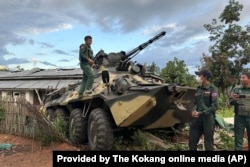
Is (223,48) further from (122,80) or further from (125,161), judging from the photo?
(125,161)

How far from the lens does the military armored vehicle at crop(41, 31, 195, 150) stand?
8.00 meters

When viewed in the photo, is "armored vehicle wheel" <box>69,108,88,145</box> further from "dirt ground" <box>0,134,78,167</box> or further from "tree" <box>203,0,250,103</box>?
"tree" <box>203,0,250,103</box>

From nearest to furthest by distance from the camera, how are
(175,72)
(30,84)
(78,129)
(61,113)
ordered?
(78,129), (61,113), (175,72), (30,84)

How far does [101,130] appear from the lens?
8359mm

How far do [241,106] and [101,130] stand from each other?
114 inches

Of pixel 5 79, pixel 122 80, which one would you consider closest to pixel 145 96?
pixel 122 80

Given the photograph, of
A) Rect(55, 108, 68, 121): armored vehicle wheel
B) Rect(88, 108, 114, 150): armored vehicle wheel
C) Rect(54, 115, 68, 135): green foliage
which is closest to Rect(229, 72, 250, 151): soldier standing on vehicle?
Rect(88, 108, 114, 150): armored vehicle wheel

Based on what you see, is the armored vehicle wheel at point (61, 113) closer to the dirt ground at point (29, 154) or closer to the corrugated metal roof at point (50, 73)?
the dirt ground at point (29, 154)

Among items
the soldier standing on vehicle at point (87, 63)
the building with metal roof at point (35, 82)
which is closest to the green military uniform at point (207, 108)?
the soldier standing on vehicle at point (87, 63)

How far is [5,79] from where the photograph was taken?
96.1 ft

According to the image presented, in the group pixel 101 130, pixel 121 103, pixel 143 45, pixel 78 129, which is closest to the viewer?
pixel 121 103

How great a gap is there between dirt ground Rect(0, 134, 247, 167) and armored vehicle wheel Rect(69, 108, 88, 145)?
0.90ft

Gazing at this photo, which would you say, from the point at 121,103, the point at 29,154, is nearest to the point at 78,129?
the point at 29,154
